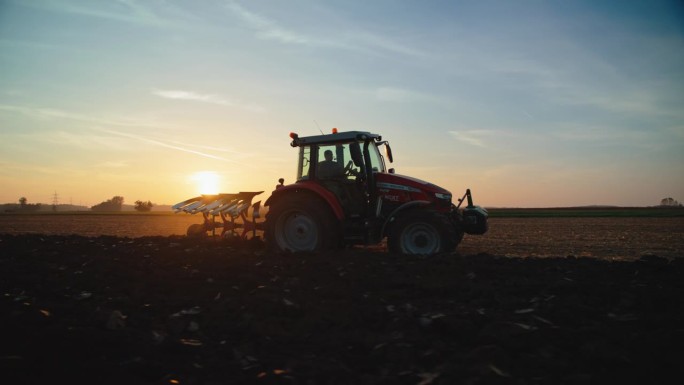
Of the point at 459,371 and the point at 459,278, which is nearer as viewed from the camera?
the point at 459,371

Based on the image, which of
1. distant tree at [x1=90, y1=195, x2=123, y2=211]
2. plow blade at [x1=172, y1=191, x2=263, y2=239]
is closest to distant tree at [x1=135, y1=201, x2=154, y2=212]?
distant tree at [x1=90, y1=195, x2=123, y2=211]

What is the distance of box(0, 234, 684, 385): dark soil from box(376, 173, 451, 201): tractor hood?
1981 millimetres

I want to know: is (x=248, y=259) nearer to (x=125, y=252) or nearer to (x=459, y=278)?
(x=125, y=252)

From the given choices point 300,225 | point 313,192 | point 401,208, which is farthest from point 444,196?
point 300,225

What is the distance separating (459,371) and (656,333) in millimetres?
1719

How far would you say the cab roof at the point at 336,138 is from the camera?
8984mm

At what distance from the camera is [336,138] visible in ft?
29.9

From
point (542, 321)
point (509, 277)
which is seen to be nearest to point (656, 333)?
point (542, 321)

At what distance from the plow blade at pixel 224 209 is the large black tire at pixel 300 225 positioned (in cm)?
132

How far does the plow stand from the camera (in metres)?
8.71

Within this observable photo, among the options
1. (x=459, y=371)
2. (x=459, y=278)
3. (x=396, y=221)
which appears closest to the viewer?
(x=459, y=371)

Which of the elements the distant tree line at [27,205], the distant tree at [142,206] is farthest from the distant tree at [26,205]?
the distant tree at [142,206]

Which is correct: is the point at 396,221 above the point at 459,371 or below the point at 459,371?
above

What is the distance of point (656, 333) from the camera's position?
3.62 meters
